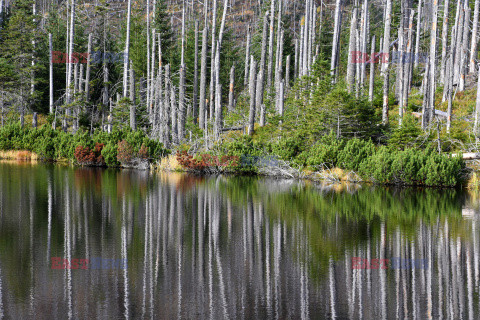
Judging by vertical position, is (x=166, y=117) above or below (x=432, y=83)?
below

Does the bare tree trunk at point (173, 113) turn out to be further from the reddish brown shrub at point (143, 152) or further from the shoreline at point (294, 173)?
the reddish brown shrub at point (143, 152)

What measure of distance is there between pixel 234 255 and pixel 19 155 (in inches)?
1169

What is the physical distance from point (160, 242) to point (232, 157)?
655 inches

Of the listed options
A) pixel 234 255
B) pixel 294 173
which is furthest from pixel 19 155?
pixel 234 255

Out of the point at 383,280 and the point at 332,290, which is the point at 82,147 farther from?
the point at 332,290

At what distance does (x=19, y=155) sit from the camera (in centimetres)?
3512

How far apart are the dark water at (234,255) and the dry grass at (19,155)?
1858 cm

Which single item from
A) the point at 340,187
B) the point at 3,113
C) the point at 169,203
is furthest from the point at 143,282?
the point at 3,113

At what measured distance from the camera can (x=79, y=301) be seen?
6.46 meters

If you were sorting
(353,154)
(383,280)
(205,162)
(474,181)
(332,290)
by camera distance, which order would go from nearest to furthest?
(332,290)
(383,280)
(474,181)
(353,154)
(205,162)

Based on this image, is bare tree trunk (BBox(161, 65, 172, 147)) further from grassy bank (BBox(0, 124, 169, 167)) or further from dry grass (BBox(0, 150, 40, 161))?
dry grass (BBox(0, 150, 40, 161))

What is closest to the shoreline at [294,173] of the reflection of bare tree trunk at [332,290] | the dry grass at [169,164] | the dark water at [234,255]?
the dry grass at [169,164]

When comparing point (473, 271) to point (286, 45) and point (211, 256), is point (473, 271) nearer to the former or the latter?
point (211, 256)

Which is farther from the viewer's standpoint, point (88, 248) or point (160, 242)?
point (160, 242)
